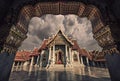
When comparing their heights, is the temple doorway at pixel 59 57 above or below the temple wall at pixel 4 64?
above

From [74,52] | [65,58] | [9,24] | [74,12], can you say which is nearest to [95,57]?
[74,52]

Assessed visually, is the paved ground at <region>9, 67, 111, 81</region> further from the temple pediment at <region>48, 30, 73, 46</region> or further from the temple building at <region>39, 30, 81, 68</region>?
the temple pediment at <region>48, 30, 73, 46</region>

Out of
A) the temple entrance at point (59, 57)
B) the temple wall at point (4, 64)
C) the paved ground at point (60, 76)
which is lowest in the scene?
the paved ground at point (60, 76)

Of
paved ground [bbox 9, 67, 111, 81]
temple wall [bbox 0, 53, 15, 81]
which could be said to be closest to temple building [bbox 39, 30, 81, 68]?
paved ground [bbox 9, 67, 111, 81]

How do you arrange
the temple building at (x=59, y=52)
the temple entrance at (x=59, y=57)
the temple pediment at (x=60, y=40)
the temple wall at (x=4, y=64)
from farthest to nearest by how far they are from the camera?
the temple pediment at (x=60, y=40) < the temple entrance at (x=59, y=57) < the temple building at (x=59, y=52) < the temple wall at (x=4, y=64)

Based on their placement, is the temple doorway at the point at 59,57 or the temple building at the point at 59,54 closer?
the temple building at the point at 59,54

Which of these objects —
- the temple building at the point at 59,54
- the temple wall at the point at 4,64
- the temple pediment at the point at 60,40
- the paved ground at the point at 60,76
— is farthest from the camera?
the temple pediment at the point at 60,40

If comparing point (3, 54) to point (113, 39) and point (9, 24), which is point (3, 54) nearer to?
point (9, 24)

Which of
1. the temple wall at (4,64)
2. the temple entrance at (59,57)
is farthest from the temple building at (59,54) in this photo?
the temple wall at (4,64)

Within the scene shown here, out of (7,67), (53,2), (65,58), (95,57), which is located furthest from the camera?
(95,57)

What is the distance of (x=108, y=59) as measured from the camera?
9.00ft

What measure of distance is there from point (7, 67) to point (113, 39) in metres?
3.16

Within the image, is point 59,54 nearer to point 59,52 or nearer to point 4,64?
point 59,52

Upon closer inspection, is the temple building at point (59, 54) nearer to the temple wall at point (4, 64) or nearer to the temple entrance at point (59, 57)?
the temple entrance at point (59, 57)
